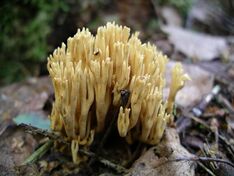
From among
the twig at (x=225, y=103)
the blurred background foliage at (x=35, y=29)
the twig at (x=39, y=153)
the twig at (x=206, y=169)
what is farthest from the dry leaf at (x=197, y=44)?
the twig at (x=39, y=153)

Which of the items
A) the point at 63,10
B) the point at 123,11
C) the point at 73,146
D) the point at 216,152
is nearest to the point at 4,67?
the point at 63,10

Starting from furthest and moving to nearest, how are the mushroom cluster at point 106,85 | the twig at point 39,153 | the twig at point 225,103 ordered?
the twig at point 225,103 → the twig at point 39,153 → the mushroom cluster at point 106,85

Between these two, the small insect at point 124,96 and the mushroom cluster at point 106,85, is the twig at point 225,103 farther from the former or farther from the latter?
the small insect at point 124,96

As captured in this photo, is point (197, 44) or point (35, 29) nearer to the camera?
point (35, 29)

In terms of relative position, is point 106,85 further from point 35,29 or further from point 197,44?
point 197,44

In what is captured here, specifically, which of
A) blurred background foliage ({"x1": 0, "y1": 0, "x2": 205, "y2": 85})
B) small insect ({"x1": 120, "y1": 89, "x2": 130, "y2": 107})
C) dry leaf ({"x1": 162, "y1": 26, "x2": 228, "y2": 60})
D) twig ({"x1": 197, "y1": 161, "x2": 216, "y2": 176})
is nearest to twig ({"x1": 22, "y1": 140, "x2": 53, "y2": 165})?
small insect ({"x1": 120, "y1": 89, "x2": 130, "y2": 107})

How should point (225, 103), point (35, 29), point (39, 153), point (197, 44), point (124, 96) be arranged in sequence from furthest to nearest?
point (197, 44) < point (35, 29) < point (225, 103) < point (39, 153) < point (124, 96)

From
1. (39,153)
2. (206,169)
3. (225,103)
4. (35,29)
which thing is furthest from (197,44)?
(39,153)
